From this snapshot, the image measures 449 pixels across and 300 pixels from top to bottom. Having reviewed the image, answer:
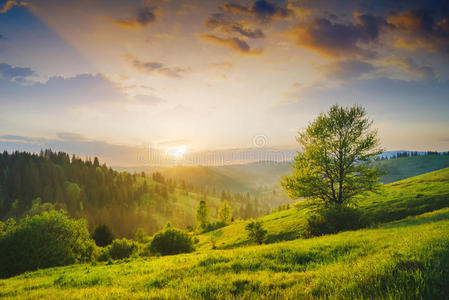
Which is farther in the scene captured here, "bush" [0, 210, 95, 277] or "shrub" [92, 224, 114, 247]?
"shrub" [92, 224, 114, 247]

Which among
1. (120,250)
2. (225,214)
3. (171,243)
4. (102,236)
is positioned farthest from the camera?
(225,214)

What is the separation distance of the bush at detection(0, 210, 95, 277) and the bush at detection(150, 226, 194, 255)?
15024mm

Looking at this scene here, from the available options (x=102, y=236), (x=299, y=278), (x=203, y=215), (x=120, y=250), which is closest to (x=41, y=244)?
(x=120, y=250)

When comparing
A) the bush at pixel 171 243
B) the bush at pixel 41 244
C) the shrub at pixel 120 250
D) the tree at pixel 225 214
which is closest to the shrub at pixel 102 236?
the bush at pixel 41 244

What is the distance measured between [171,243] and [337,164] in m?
28.6

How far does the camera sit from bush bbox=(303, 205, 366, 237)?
22.7m

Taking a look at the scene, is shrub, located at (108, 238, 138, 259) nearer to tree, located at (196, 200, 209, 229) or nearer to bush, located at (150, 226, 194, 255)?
bush, located at (150, 226, 194, 255)

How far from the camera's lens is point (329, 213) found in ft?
76.1

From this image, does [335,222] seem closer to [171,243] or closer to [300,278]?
[300,278]

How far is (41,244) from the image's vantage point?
32.0 meters

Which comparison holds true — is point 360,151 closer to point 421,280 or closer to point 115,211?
point 421,280

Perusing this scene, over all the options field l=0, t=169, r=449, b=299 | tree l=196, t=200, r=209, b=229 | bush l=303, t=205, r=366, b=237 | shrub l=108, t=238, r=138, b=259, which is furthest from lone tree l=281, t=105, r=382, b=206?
tree l=196, t=200, r=209, b=229

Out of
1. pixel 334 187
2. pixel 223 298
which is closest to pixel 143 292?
pixel 223 298

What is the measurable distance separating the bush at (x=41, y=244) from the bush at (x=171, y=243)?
15.0 metres
